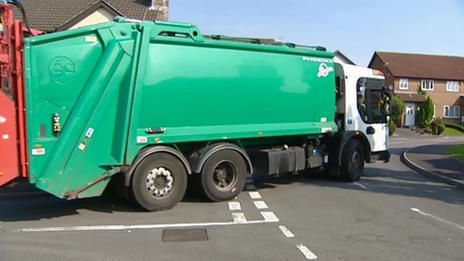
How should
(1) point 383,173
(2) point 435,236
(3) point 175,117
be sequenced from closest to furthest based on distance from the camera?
(2) point 435,236
(3) point 175,117
(1) point 383,173

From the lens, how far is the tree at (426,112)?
45.4 meters

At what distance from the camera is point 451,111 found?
170 feet

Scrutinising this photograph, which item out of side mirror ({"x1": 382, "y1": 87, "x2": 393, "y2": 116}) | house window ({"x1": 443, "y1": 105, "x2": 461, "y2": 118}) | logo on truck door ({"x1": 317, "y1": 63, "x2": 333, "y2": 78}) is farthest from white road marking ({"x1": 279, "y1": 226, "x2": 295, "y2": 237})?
house window ({"x1": 443, "y1": 105, "x2": 461, "y2": 118})

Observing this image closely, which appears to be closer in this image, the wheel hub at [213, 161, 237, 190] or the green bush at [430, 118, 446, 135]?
the wheel hub at [213, 161, 237, 190]

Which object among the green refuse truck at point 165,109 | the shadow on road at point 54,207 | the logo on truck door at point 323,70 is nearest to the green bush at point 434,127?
the green refuse truck at point 165,109

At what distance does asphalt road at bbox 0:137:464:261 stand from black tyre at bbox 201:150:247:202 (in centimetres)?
29

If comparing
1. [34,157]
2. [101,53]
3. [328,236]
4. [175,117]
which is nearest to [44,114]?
[34,157]

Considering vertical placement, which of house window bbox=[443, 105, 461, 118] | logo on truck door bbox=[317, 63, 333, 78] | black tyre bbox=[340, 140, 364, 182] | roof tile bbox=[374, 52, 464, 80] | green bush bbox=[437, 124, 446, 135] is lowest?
green bush bbox=[437, 124, 446, 135]

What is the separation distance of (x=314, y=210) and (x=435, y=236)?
2.16 meters

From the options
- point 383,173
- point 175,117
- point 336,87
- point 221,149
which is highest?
point 336,87

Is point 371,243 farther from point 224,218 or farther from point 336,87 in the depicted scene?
point 336,87

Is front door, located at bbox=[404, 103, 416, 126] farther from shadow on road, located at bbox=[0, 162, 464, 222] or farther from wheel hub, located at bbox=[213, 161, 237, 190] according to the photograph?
wheel hub, located at bbox=[213, 161, 237, 190]

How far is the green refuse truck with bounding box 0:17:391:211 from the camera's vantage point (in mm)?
6750

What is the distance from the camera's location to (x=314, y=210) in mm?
7859
